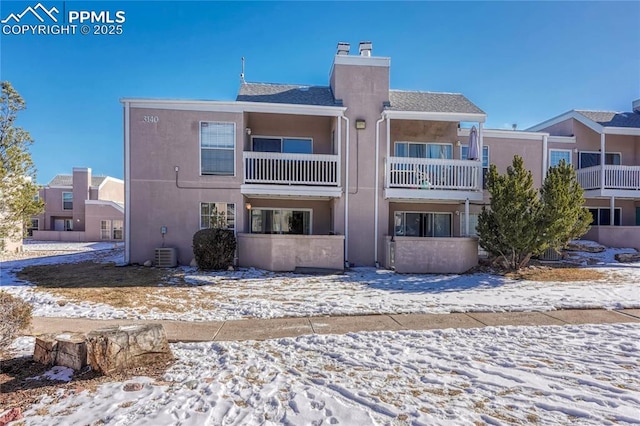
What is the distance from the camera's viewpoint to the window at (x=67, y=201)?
36.8 metres

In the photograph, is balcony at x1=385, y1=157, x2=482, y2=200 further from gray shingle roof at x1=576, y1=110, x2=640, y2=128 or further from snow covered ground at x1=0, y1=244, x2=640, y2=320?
gray shingle roof at x1=576, y1=110, x2=640, y2=128

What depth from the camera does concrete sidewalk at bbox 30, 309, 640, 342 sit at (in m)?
5.52

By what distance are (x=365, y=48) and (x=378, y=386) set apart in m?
13.4

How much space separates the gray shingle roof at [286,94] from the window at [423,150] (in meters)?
3.46

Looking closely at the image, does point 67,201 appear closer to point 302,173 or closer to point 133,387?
point 302,173

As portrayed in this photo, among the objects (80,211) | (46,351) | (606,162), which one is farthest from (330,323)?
(80,211)

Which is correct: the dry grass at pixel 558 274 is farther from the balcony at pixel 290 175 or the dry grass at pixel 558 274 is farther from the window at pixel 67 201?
the window at pixel 67 201

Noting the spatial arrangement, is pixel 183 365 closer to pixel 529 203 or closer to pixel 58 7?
pixel 58 7

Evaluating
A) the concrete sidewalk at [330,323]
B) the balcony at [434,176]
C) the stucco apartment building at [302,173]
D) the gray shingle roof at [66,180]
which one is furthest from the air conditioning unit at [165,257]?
the gray shingle roof at [66,180]

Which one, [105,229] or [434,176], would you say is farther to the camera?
[105,229]

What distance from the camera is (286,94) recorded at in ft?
47.4

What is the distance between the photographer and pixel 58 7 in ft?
30.8

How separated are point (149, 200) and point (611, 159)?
70.8 ft

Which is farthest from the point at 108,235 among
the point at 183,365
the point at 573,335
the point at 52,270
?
the point at 573,335
